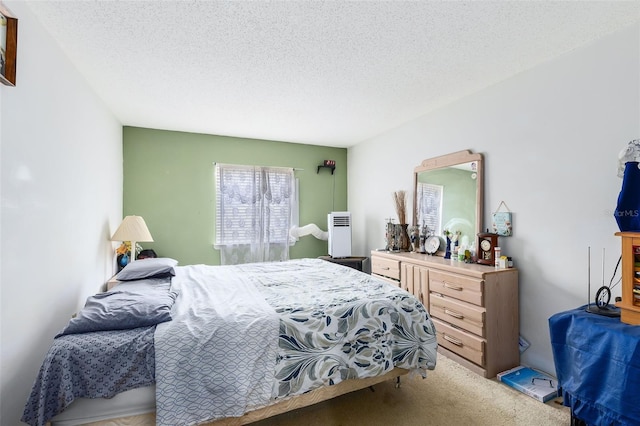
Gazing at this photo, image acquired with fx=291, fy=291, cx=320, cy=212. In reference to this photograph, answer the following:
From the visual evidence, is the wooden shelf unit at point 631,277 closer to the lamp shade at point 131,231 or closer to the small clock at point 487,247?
the small clock at point 487,247

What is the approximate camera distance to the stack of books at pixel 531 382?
204 centimetres

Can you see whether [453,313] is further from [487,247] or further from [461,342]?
[487,247]

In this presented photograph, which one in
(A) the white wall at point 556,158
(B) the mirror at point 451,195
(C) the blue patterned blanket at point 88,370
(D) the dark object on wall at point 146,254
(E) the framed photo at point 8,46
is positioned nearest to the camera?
(C) the blue patterned blanket at point 88,370

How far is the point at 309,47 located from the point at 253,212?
2.84 m

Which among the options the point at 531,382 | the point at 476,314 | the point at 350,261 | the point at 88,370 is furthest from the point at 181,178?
the point at 531,382

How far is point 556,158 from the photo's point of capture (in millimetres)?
2273

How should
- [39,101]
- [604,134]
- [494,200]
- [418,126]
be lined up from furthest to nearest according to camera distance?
1. [418,126]
2. [494,200]
3. [604,134]
4. [39,101]

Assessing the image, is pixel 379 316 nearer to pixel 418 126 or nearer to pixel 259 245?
pixel 418 126

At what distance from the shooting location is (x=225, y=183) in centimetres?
434

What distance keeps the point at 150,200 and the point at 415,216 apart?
11.6ft

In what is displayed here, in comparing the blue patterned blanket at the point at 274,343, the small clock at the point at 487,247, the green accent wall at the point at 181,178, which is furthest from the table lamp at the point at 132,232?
the small clock at the point at 487,247

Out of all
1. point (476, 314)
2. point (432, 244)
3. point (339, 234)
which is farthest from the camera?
point (339, 234)

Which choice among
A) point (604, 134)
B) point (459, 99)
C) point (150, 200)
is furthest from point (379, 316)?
point (150, 200)

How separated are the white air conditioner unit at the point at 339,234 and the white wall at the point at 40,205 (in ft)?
9.28
